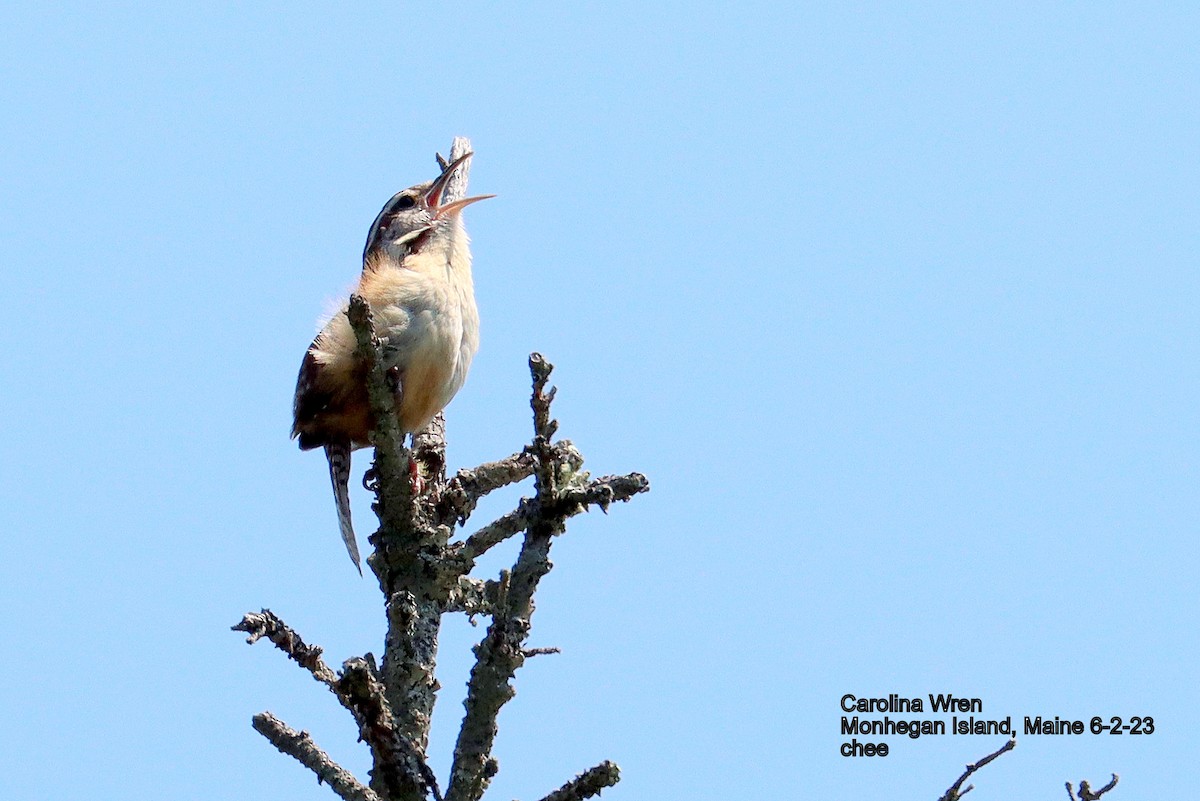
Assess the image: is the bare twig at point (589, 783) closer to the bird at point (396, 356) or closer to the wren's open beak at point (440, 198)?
the bird at point (396, 356)

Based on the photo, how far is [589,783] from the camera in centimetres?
359

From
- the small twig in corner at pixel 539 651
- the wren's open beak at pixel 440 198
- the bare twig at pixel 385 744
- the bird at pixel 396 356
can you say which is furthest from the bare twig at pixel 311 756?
the wren's open beak at pixel 440 198

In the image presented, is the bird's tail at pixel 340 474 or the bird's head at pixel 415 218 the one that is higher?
the bird's head at pixel 415 218

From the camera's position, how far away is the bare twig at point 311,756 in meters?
4.11

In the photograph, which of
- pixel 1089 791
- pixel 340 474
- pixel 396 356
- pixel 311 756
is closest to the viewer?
pixel 1089 791

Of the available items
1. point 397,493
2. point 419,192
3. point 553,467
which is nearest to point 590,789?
point 553,467

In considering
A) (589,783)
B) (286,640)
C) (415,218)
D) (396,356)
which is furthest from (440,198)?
(589,783)

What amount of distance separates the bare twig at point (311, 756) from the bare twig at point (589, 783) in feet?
2.80

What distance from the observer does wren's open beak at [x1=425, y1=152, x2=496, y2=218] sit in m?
6.52

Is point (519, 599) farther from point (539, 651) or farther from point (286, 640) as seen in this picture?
point (286, 640)

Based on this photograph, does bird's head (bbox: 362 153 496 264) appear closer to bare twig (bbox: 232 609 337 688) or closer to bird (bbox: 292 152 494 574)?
bird (bbox: 292 152 494 574)

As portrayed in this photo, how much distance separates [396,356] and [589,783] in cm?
248

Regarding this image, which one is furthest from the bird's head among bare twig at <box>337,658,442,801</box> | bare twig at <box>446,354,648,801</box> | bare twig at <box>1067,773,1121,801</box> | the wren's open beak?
bare twig at <box>1067,773,1121,801</box>

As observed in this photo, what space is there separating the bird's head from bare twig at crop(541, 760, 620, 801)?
3481mm
